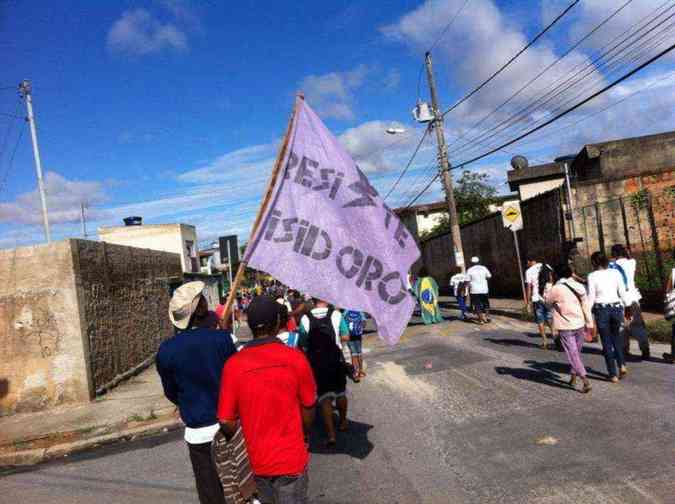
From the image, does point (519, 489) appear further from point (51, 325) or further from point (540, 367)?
point (51, 325)

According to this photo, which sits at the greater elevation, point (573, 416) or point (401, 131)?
point (401, 131)

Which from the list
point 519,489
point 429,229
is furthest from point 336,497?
point 429,229

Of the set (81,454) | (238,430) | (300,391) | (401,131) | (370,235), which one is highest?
(401,131)

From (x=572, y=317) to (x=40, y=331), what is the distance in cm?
898

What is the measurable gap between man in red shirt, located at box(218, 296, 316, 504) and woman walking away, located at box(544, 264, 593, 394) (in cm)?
510

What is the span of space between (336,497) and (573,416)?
9.52ft

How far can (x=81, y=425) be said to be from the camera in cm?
896

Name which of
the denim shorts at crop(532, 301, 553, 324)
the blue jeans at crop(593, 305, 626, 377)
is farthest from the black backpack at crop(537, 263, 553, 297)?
the blue jeans at crop(593, 305, 626, 377)

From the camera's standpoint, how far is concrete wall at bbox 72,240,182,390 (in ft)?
37.7

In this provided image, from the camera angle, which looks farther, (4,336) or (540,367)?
(4,336)

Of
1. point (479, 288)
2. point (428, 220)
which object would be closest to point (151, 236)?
point (428, 220)

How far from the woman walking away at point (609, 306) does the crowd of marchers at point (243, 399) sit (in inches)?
221

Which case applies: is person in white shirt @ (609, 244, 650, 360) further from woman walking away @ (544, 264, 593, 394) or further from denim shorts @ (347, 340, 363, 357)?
denim shorts @ (347, 340, 363, 357)

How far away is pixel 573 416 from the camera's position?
6379 mm
